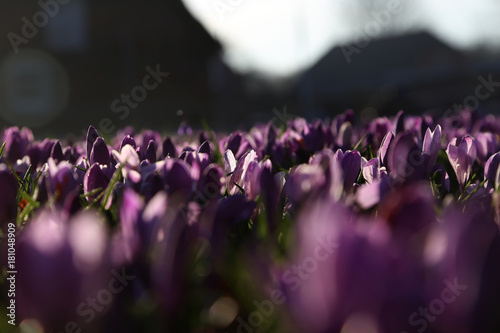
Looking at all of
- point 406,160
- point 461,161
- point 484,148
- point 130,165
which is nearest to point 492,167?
point 461,161

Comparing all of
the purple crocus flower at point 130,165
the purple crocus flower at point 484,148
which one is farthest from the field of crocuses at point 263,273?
the purple crocus flower at point 484,148

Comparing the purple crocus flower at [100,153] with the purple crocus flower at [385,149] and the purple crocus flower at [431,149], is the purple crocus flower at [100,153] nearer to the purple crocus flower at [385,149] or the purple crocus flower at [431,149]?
the purple crocus flower at [385,149]

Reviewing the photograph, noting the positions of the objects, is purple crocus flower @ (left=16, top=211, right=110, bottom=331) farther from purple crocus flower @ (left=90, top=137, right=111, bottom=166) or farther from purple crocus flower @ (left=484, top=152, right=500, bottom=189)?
purple crocus flower @ (left=484, top=152, right=500, bottom=189)

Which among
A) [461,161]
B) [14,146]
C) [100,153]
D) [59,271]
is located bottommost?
[461,161]

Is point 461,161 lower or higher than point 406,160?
lower

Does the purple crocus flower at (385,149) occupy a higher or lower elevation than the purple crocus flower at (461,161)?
higher

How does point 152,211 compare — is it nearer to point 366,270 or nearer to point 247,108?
point 366,270

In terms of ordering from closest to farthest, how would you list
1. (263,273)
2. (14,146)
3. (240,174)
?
1. (263,273)
2. (240,174)
3. (14,146)

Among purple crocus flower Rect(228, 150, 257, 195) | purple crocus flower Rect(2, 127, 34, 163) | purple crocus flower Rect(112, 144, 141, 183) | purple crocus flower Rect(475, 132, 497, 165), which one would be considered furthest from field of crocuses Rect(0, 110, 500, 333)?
Result: purple crocus flower Rect(2, 127, 34, 163)

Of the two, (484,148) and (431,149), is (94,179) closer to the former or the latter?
(431,149)

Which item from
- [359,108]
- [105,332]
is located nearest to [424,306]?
[105,332]

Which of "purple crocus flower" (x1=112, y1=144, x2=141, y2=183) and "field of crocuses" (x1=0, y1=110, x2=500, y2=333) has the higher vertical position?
"field of crocuses" (x1=0, y1=110, x2=500, y2=333)
